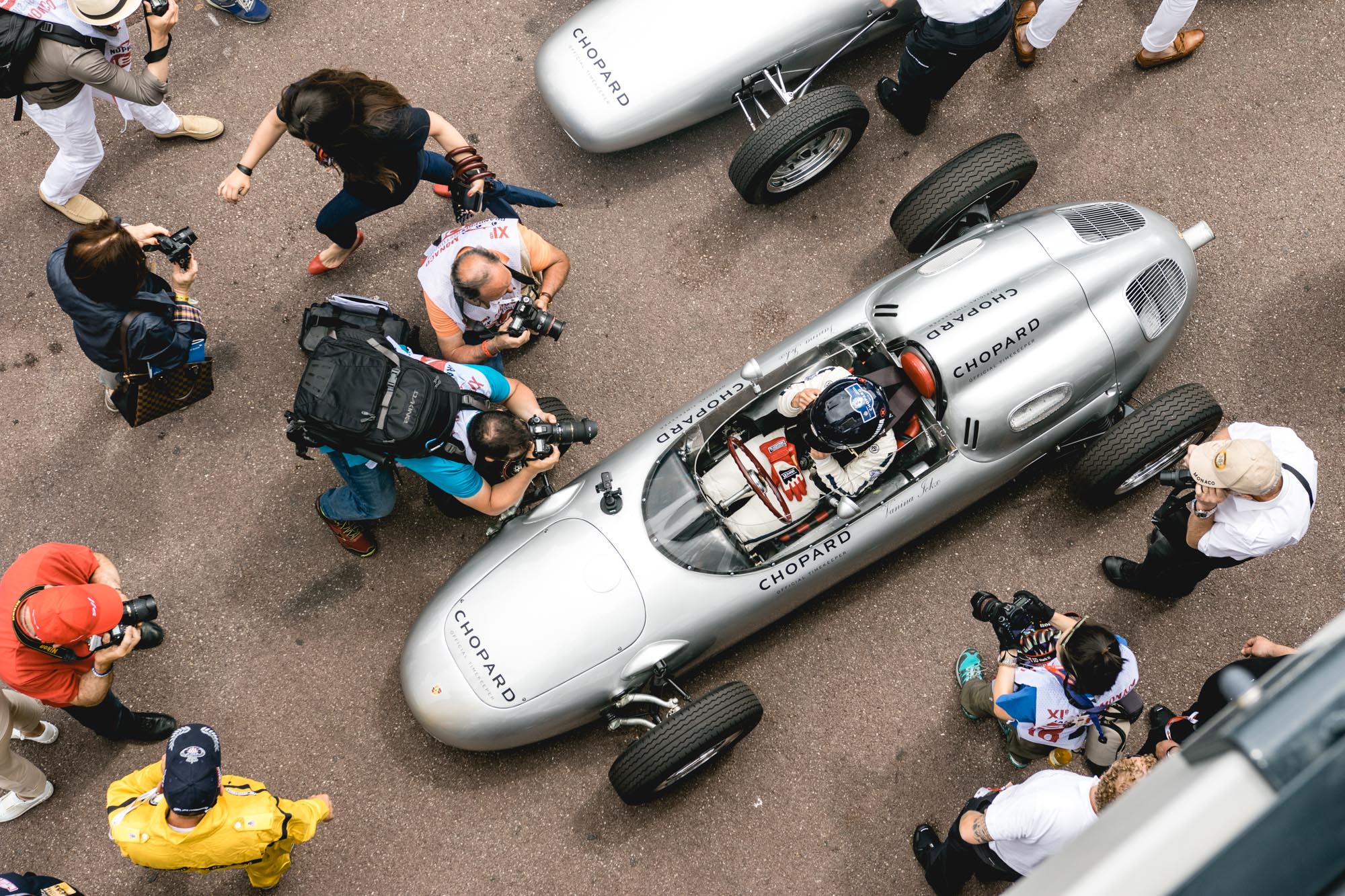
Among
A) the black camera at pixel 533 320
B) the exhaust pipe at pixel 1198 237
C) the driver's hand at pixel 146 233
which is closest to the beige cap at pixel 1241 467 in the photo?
the exhaust pipe at pixel 1198 237

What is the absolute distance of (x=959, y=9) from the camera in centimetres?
509

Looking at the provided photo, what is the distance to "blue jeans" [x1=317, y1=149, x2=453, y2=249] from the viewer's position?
16.5 feet

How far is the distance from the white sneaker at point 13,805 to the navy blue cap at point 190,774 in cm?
165

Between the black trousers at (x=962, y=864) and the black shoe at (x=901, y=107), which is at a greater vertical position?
the black shoe at (x=901, y=107)

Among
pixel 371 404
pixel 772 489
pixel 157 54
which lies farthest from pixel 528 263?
pixel 157 54

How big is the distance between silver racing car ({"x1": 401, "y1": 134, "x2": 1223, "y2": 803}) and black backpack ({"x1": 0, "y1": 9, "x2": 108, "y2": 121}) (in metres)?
3.15

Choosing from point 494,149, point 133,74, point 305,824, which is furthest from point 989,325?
point 133,74

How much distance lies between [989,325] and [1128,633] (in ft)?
6.35

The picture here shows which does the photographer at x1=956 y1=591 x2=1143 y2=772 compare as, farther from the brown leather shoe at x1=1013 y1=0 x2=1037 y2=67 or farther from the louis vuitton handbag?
the louis vuitton handbag

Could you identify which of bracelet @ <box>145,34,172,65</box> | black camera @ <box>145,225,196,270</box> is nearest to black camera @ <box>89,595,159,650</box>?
black camera @ <box>145,225,196,270</box>

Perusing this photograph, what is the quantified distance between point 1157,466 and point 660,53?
11.5 feet

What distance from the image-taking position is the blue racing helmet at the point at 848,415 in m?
4.40

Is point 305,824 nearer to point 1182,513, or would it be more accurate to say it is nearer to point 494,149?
point 494,149

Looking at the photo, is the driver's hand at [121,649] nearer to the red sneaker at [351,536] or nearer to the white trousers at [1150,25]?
the red sneaker at [351,536]
